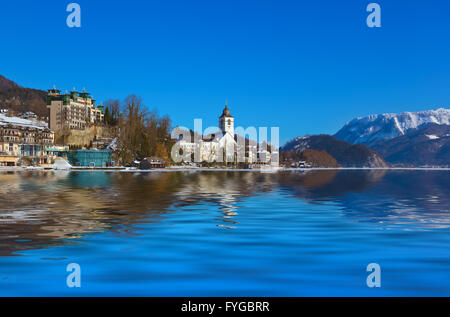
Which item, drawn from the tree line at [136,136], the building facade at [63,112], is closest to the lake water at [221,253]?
the tree line at [136,136]

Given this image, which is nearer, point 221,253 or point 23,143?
point 221,253

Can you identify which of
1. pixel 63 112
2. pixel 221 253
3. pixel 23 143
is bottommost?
A: pixel 221 253

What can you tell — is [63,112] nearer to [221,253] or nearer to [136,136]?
[136,136]

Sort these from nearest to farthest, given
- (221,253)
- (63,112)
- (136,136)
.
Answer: (221,253) < (136,136) < (63,112)

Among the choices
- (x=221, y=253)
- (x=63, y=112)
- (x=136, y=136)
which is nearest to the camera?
(x=221, y=253)

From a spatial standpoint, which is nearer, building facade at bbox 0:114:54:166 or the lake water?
the lake water

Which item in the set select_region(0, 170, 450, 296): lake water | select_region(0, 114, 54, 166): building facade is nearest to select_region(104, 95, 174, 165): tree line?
select_region(0, 114, 54, 166): building facade

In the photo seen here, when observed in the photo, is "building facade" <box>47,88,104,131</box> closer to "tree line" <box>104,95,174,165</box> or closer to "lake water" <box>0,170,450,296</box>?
"tree line" <box>104,95,174,165</box>

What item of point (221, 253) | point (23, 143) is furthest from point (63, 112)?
point (221, 253)

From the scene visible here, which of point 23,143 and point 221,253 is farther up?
point 23,143

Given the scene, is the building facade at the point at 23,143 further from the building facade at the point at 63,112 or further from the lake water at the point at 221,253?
the lake water at the point at 221,253

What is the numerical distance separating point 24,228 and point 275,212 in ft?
50.1
